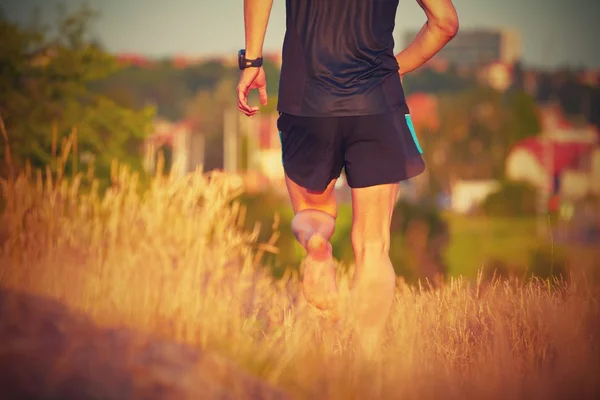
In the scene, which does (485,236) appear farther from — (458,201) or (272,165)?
(272,165)

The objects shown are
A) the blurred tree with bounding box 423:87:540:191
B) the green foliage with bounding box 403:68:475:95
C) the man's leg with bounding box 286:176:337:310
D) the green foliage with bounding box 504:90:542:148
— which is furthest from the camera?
the green foliage with bounding box 403:68:475:95

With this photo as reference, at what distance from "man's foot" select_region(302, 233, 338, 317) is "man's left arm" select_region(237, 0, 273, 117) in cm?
75

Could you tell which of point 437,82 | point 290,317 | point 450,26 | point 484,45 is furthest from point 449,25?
point 484,45

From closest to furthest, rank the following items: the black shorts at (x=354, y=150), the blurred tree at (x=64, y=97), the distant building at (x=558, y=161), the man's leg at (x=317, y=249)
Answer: the black shorts at (x=354, y=150) < the man's leg at (x=317, y=249) < the blurred tree at (x=64, y=97) < the distant building at (x=558, y=161)

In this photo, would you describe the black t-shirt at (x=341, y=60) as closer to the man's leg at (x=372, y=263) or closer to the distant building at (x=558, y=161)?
the man's leg at (x=372, y=263)

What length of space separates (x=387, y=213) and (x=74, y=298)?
1455 mm

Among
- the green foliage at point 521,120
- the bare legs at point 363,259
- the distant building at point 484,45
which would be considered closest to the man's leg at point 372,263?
the bare legs at point 363,259

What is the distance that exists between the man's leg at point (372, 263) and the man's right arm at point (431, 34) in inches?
28.9

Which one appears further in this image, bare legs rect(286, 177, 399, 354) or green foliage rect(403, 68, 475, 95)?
green foliage rect(403, 68, 475, 95)

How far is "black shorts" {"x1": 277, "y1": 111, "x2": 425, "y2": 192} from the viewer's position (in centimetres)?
402

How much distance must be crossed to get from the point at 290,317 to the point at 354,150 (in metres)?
0.84

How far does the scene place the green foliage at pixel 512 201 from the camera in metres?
69.6

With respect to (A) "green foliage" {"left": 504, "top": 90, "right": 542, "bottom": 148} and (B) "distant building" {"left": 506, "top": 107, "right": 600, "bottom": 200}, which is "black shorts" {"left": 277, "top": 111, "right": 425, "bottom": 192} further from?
(A) "green foliage" {"left": 504, "top": 90, "right": 542, "bottom": 148}

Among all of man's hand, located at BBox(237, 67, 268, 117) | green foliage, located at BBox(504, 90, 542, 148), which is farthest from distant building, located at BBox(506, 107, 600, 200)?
man's hand, located at BBox(237, 67, 268, 117)
